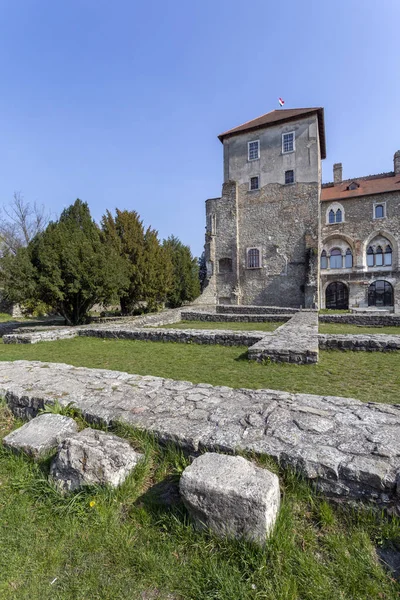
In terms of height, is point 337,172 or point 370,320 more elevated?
point 337,172

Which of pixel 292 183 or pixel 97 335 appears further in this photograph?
pixel 292 183

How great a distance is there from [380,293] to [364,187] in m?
9.85

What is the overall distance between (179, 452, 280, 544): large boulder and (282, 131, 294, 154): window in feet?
94.1

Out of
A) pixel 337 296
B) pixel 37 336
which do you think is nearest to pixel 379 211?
pixel 337 296

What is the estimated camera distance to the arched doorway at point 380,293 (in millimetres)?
25703

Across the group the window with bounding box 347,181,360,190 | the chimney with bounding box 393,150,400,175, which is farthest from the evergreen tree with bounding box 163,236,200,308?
the chimney with bounding box 393,150,400,175

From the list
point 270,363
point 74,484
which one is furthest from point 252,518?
point 270,363

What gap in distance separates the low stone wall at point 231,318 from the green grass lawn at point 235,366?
6.91 metres

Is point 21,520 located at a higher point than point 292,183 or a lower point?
lower

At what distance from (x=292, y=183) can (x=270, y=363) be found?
23385 millimetres

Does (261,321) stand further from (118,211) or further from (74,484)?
(74,484)

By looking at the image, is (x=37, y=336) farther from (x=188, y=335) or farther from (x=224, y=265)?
(x=224, y=265)

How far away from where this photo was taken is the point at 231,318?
16.5 metres

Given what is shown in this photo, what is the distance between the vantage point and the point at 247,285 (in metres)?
27.5
